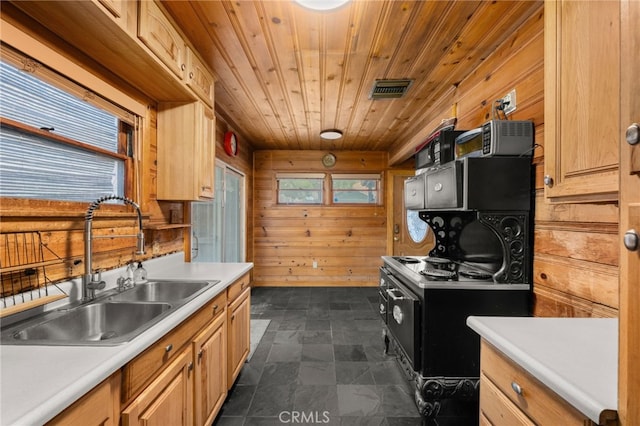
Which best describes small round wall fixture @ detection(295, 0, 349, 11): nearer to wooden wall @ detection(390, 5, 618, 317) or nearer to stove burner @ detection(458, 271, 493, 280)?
wooden wall @ detection(390, 5, 618, 317)

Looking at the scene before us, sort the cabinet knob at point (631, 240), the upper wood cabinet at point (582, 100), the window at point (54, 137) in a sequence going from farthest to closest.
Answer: the window at point (54, 137), the upper wood cabinet at point (582, 100), the cabinet knob at point (631, 240)

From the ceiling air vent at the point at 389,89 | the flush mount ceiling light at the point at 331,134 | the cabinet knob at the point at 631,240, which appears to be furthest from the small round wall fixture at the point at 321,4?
the flush mount ceiling light at the point at 331,134

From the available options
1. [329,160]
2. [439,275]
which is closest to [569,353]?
[439,275]

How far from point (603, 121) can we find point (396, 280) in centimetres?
155

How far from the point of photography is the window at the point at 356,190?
505 cm

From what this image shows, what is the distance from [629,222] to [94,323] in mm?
1921

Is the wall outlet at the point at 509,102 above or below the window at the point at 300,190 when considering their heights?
above

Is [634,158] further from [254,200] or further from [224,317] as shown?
[254,200]

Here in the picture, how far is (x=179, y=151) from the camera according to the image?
2.05 metres

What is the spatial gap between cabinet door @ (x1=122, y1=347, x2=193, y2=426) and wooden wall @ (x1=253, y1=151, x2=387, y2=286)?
12.1ft

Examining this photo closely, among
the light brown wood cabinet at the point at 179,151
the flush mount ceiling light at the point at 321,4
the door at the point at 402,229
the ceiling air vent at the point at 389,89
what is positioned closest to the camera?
the flush mount ceiling light at the point at 321,4

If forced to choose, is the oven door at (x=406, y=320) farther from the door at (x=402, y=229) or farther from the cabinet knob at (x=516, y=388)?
the door at (x=402, y=229)

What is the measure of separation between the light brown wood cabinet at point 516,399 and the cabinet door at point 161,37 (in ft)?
6.68

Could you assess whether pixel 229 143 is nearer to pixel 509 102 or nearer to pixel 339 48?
pixel 339 48
